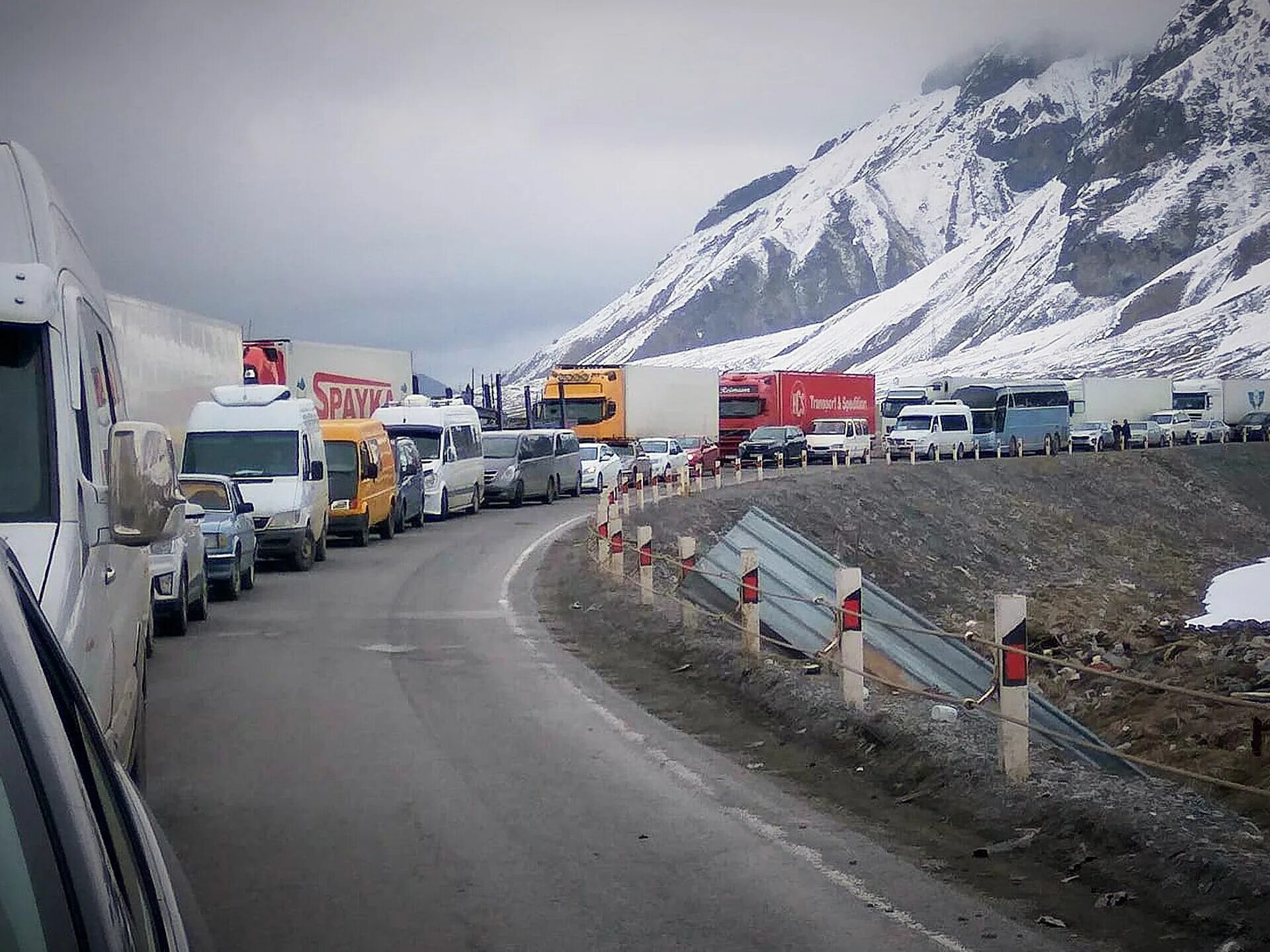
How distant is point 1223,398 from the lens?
88812 millimetres

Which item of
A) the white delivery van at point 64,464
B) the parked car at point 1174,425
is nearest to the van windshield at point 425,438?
the white delivery van at point 64,464

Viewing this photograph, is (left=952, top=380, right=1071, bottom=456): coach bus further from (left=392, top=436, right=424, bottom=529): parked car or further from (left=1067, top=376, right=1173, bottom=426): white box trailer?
(left=392, top=436, right=424, bottom=529): parked car

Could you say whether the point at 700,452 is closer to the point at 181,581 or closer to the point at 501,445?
the point at 501,445

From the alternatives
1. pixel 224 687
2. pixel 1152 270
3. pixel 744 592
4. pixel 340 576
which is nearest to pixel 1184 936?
pixel 744 592

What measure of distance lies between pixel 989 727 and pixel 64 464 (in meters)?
6.14

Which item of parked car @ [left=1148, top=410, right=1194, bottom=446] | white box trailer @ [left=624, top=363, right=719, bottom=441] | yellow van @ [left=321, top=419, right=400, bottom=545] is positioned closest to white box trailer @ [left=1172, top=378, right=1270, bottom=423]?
parked car @ [left=1148, top=410, right=1194, bottom=446]

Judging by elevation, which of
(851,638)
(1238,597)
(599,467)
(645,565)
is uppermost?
(851,638)

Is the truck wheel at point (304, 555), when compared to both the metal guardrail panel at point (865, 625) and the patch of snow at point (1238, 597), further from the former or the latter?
the patch of snow at point (1238, 597)

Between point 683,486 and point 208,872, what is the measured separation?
3134 centimetres

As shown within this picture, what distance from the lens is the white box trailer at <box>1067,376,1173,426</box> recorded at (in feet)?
257

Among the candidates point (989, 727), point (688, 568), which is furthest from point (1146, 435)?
point (989, 727)

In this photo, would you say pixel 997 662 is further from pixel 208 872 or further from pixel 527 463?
pixel 527 463

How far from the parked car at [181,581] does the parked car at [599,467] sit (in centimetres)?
2795

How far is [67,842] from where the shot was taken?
88.1 inches
